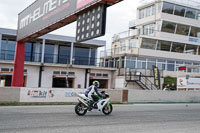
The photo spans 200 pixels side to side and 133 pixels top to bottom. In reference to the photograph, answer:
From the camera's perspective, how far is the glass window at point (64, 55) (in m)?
34.5

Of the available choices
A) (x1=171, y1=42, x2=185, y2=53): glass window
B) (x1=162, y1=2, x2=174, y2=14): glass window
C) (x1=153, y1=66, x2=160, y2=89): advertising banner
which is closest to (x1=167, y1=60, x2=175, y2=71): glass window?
(x1=171, y1=42, x2=185, y2=53): glass window

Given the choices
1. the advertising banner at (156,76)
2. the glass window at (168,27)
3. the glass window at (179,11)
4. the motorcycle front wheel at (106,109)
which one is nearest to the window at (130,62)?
the advertising banner at (156,76)

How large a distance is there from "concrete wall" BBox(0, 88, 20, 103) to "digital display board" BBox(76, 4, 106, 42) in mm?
6659

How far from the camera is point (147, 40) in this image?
126 feet

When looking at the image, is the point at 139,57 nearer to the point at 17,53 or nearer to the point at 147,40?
the point at 147,40

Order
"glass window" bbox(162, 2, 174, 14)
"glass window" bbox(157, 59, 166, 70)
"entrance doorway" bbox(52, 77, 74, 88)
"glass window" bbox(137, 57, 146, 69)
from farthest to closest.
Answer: "glass window" bbox(162, 2, 174, 14) < "glass window" bbox(157, 59, 166, 70) < "glass window" bbox(137, 57, 146, 69) < "entrance doorway" bbox(52, 77, 74, 88)

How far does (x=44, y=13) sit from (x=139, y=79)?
1714 cm

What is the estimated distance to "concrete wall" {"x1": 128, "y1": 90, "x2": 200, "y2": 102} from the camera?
24938 millimetres

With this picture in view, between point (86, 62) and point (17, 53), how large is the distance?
12.8m

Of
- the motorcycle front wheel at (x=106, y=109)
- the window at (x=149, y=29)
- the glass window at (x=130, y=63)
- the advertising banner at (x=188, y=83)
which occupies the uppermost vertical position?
the window at (x=149, y=29)

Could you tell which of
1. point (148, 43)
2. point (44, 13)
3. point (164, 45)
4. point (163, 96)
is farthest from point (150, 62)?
point (44, 13)

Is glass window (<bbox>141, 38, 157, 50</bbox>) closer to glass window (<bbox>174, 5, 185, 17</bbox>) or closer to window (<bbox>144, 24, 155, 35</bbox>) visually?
window (<bbox>144, 24, 155, 35</bbox>)

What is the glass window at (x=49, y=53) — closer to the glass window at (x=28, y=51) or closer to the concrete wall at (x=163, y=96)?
the glass window at (x=28, y=51)

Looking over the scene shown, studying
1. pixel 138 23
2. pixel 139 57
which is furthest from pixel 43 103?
pixel 138 23
